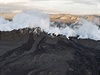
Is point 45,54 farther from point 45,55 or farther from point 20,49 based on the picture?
point 20,49

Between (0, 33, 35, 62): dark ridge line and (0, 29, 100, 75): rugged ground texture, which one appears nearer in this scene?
(0, 29, 100, 75): rugged ground texture

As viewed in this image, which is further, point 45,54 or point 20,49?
point 20,49

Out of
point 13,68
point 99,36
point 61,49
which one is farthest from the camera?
point 99,36

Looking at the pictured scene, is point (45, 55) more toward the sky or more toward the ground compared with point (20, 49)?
more toward the sky

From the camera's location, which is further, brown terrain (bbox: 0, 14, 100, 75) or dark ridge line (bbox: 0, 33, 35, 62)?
dark ridge line (bbox: 0, 33, 35, 62)

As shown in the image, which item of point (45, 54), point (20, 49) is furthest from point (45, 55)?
point (20, 49)

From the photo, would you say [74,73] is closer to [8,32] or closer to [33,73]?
[33,73]

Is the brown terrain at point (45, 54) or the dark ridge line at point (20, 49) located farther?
the dark ridge line at point (20, 49)

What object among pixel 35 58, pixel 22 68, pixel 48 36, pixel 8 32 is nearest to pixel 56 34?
pixel 48 36
